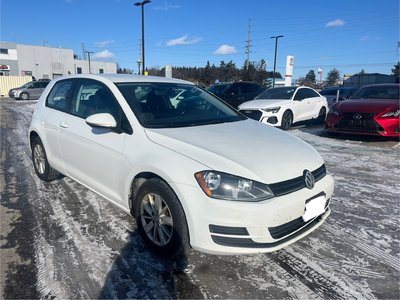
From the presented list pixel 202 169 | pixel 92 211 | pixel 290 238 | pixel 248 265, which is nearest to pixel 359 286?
pixel 290 238

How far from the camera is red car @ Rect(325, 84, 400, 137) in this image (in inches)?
288

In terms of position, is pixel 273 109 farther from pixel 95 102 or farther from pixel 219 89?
pixel 95 102

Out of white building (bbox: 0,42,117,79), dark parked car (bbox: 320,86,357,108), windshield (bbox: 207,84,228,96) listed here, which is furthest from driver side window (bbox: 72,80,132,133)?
white building (bbox: 0,42,117,79)

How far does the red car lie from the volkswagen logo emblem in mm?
5656

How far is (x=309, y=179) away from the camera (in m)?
2.71

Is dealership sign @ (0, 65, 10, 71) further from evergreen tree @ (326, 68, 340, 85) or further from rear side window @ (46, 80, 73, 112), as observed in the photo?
evergreen tree @ (326, 68, 340, 85)

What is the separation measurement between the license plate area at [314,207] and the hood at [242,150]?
0.89ft

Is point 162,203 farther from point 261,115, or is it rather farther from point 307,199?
point 261,115

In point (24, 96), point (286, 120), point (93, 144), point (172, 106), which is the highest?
point (172, 106)

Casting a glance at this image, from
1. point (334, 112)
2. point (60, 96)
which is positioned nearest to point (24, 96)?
point (60, 96)

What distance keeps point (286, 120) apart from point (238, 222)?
7933mm

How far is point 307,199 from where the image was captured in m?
2.60

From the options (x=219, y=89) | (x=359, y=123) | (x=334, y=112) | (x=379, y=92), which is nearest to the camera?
(x=359, y=123)

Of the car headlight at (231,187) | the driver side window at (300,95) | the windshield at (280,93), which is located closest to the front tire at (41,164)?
the car headlight at (231,187)
